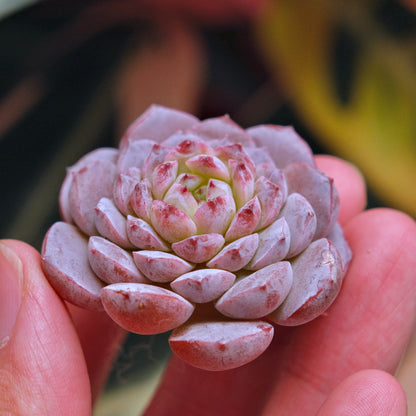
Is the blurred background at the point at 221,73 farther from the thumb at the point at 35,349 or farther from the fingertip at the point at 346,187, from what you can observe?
the thumb at the point at 35,349

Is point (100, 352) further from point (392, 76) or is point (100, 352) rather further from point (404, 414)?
point (392, 76)

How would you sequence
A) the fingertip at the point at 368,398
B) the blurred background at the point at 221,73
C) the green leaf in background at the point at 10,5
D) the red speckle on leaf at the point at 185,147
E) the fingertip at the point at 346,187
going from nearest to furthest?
1. the fingertip at the point at 368,398
2. the red speckle on leaf at the point at 185,147
3. the fingertip at the point at 346,187
4. the green leaf in background at the point at 10,5
5. the blurred background at the point at 221,73

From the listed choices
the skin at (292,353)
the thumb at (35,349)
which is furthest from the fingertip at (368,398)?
the thumb at (35,349)

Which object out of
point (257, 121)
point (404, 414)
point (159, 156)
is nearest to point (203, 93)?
point (257, 121)

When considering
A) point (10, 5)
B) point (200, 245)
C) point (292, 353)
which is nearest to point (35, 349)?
point (200, 245)

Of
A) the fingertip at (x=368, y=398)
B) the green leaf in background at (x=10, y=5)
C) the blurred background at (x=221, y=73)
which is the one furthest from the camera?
the blurred background at (x=221, y=73)

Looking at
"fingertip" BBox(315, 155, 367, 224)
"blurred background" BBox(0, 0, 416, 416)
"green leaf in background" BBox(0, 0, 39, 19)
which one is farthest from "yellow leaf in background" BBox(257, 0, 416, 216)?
→ "green leaf in background" BBox(0, 0, 39, 19)

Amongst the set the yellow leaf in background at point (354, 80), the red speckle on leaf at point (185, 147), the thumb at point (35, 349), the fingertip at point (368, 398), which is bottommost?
the thumb at point (35, 349)
